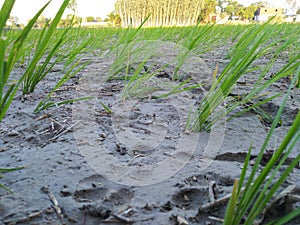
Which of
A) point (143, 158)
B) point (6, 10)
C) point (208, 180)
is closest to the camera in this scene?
point (6, 10)

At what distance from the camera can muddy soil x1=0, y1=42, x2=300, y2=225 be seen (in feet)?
1.66

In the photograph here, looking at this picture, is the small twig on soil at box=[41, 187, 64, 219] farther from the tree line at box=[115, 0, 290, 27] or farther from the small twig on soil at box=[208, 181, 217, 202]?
the tree line at box=[115, 0, 290, 27]

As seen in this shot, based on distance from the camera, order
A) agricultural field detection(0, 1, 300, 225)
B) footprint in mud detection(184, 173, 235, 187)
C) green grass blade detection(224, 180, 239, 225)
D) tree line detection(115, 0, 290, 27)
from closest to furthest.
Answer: green grass blade detection(224, 180, 239, 225) < agricultural field detection(0, 1, 300, 225) < footprint in mud detection(184, 173, 235, 187) < tree line detection(115, 0, 290, 27)

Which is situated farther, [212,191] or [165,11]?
[165,11]

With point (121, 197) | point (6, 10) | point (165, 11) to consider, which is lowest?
point (121, 197)

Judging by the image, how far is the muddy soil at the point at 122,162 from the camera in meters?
0.51

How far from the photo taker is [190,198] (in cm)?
56

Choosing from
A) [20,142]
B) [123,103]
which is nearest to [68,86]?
[123,103]

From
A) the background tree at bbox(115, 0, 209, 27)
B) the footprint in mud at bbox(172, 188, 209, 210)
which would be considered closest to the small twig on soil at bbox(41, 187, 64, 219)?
the footprint in mud at bbox(172, 188, 209, 210)

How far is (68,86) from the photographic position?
1289 mm

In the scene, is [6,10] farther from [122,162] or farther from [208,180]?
[208,180]

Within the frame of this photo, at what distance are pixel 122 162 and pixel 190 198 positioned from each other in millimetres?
202

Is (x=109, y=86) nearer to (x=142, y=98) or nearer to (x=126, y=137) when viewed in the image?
(x=142, y=98)

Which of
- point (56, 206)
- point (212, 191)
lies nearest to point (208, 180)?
point (212, 191)
